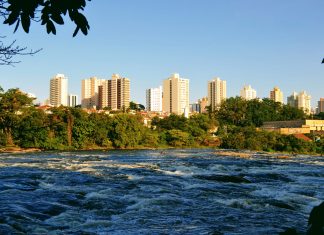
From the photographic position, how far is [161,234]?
9.05 meters

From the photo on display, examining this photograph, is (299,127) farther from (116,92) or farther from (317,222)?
(317,222)

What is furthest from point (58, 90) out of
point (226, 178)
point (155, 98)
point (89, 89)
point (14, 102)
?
point (226, 178)

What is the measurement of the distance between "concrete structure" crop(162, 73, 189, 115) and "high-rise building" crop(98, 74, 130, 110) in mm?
28642

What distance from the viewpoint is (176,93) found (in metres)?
152

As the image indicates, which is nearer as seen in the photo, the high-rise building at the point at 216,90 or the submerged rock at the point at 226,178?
the submerged rock at the point at 226,178

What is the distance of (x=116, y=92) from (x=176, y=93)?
34003 millimetres

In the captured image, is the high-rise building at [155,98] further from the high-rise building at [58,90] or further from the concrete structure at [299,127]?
the concrete structure at [299,127]

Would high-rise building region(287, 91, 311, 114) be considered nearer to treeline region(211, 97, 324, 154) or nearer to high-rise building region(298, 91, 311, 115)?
high-rise building region(298, 91, 311, 115)

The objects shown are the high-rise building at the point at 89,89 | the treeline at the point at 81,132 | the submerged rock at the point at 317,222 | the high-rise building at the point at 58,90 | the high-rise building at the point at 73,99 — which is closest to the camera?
the submerged rock at the point at 317,222

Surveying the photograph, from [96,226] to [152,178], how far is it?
9.56 m

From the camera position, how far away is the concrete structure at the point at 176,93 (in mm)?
150375

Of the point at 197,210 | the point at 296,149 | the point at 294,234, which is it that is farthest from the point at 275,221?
the point at 296,149

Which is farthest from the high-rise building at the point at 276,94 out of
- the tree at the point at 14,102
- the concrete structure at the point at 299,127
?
the tree at the point at 14,102

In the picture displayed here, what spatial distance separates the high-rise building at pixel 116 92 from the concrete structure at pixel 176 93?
28.6 m
